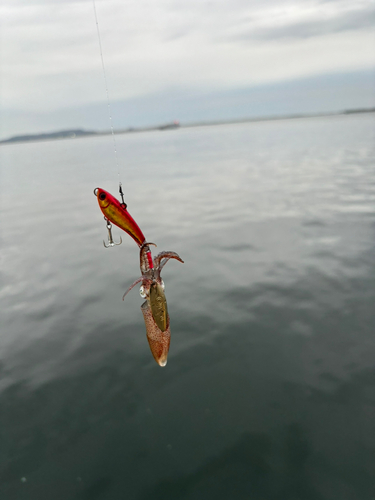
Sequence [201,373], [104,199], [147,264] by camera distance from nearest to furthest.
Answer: [104,199]
[147,264]
[201,373]

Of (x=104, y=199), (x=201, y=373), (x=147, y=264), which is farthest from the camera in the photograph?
(x=201, y=373)

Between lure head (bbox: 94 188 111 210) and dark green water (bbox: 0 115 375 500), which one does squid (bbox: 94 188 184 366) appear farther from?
dark green water (bbox: 0 115 375 500)

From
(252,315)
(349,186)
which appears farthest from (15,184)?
(252,315)

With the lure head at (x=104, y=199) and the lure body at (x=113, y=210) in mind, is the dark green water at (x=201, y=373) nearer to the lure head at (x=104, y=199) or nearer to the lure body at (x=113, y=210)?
the lure body at (x=113, y=210)

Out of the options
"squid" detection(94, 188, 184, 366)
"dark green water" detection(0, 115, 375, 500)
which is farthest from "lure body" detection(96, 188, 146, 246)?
"dark green water" detection(0, 115, 375, 500)

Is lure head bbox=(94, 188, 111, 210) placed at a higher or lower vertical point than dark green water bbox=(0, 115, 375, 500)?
higher

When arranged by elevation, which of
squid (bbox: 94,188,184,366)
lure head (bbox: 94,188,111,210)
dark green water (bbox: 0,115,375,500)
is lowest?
dark green water (bbox: 0,115,375,500)

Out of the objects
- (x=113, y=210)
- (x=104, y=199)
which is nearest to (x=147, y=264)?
(x=113, y=210)

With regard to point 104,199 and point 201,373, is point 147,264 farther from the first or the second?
point 201,373

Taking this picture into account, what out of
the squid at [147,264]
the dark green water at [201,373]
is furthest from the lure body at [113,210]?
the dark green water at [201,373]
